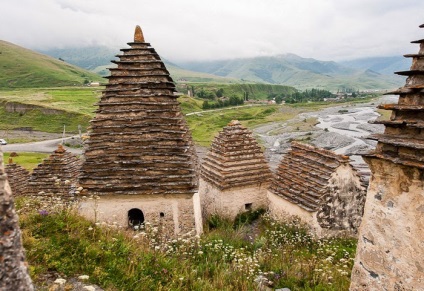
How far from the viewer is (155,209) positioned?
11.9 m

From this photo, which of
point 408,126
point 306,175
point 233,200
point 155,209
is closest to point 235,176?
point 233,200

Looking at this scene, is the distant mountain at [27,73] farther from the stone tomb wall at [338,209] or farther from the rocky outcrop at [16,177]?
the stone tomb wall at [338,209]

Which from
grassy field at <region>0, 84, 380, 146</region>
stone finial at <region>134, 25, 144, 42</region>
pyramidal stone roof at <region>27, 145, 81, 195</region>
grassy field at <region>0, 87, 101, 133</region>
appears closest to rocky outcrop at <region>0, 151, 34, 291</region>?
stone finial at <region>134, 25, 144, 42</region>

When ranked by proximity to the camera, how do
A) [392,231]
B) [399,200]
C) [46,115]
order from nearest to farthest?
[399,200]
[392,231]
[46,115]

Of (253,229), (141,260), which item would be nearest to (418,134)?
(141,260)

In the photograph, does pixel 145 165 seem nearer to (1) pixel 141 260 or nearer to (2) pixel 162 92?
(2) pixel 162 92

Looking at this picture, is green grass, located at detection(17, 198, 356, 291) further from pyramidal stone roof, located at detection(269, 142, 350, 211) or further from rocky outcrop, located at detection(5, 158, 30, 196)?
rocky outcrop, located at detection(5, 158, 30, 196)

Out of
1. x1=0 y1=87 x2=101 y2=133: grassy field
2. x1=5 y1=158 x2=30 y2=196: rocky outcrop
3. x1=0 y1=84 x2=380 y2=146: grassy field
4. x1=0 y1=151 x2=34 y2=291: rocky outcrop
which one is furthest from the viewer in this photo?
x1=0 y1=87 x2=101 y2=133: grassy field

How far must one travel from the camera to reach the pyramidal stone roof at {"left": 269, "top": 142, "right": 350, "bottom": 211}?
14531 mm

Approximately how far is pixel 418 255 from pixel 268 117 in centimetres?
9742

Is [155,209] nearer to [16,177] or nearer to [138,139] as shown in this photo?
[138,139]

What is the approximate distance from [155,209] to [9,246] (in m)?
8.24

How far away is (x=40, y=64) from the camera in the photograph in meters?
169

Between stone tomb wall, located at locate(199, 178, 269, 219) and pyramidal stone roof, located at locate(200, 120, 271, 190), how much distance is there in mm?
302
